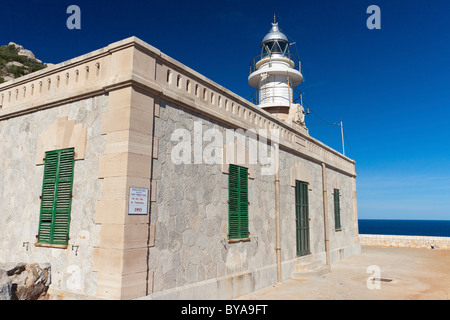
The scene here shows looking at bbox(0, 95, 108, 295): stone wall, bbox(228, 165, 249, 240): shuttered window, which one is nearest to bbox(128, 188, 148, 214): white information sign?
bbox(0, 95, 108, 295): stone wall

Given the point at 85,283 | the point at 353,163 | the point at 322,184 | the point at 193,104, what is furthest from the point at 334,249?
the point at 85,283

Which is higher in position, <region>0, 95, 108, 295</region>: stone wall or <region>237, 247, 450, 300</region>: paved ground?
<region>0, 95, 108, 295</region>: stone wall

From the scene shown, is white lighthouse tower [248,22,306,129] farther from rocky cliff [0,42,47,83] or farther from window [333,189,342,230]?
rocky cliff [0,42,47,83]

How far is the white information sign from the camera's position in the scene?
524 centimetres

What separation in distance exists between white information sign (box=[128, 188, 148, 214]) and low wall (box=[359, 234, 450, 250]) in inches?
761

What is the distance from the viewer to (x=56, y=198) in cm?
620

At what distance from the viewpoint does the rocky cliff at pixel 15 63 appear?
22.0 m

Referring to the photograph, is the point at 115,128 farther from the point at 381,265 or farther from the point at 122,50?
the point at 381,265

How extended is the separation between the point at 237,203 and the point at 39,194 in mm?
3986

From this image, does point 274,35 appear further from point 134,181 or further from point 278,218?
point 134,181

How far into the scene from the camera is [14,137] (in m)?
7.34

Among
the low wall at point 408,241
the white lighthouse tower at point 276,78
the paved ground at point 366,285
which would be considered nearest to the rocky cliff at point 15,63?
the white lighthouse tower at point 276,78

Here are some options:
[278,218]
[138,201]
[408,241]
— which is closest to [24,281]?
[138,201]

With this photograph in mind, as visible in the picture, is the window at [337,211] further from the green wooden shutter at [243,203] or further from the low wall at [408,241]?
the low wall at [408,241]
